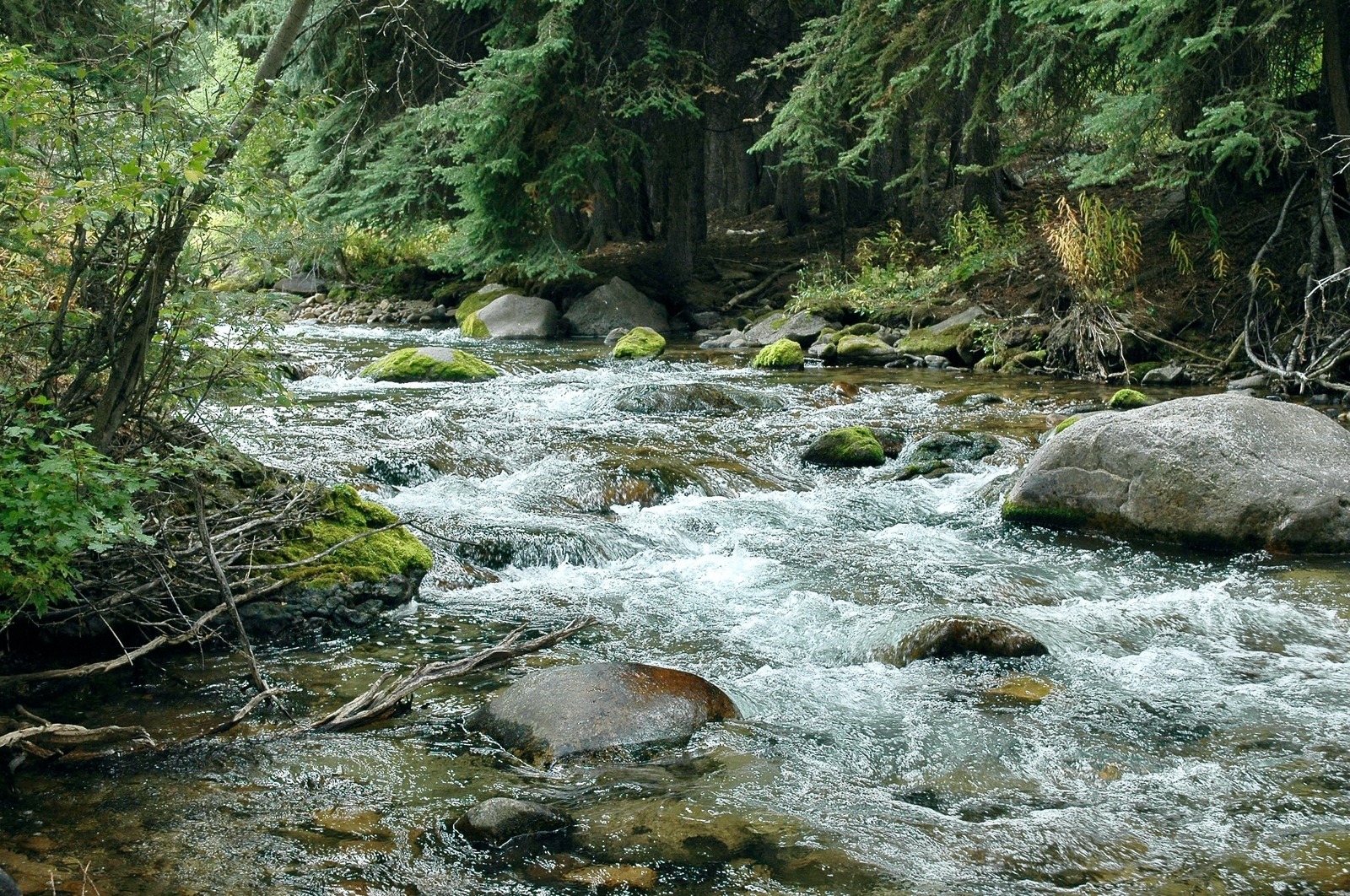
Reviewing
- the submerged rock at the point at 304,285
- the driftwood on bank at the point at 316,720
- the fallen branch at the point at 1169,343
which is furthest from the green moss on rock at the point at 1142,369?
the submerged rock at the point at 304,285

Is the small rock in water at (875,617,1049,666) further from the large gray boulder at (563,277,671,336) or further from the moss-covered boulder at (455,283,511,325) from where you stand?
the moss-covered boulder at (455,283,511,325)

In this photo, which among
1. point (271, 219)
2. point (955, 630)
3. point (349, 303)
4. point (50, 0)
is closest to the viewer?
point (271, 219)

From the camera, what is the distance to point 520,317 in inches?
802

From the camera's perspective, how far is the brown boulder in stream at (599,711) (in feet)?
14.9

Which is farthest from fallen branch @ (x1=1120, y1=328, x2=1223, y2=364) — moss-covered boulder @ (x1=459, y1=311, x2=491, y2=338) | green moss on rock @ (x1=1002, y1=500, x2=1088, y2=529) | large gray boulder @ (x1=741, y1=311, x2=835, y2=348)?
moss-covered boulder @ (x1=459, y1=311, x2=491, y2=338)

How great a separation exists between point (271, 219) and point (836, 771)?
138 inches

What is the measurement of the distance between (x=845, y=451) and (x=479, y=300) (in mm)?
13653

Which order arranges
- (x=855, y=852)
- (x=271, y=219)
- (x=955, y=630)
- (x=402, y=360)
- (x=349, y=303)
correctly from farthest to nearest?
(x=349, y=303) → (x=402, y=360) → (x=955, y=630) → (x=271, y=219) → (x=855, y=852)

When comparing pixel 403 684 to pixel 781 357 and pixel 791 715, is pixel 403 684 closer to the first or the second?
pixel 791 715

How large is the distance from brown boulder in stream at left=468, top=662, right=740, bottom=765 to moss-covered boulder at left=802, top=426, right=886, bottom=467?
5.25m

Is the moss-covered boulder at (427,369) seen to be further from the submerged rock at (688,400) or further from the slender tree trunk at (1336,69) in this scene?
the slender tree trunk at (1336,69)

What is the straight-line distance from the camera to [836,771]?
14.5 ft

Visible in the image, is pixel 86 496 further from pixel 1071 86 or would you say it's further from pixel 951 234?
pixel 951 234

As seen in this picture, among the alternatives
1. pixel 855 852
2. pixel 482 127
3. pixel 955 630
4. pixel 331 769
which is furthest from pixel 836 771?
pixel 482 127
